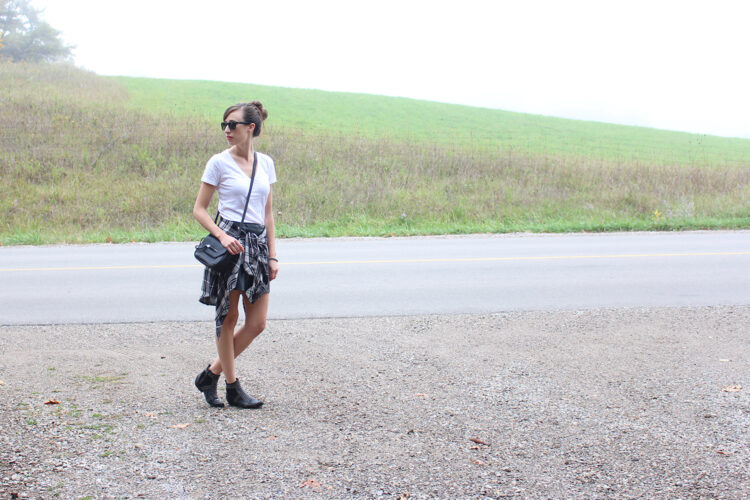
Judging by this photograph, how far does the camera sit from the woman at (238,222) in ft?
13.9

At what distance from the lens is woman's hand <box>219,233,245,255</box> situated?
4.10 metres

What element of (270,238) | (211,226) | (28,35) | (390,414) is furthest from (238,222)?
(28,35)

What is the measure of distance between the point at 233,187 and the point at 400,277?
18.9 ft

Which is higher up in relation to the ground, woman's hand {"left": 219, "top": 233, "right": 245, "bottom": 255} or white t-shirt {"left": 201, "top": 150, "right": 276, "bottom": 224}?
white t-shirt {"left": 201, "top": 150, "right": 276, "bottom": 224}

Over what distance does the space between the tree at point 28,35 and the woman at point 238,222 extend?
61.4 meters

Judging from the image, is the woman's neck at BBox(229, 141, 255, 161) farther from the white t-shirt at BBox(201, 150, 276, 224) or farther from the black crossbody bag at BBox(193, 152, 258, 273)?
the black crossbody bag at BBox(193, 152, 258, 273)

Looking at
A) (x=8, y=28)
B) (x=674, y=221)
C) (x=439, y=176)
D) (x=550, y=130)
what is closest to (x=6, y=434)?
(x=674, y=221)

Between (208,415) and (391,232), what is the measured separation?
11353mm

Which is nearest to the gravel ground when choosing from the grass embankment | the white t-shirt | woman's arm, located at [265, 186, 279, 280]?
woman's arm, located at [265, 186, 279, 280]

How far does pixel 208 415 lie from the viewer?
14.5 ft

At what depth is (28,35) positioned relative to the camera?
57812mm

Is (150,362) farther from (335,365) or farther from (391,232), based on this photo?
(391,232)

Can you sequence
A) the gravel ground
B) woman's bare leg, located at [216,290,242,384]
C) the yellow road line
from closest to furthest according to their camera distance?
1. the gravel ground
2. woman's bare leg, located at [216,290,242,384]
3. the yellow road line

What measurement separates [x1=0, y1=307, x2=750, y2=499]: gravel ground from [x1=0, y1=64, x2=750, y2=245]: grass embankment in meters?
9.46
